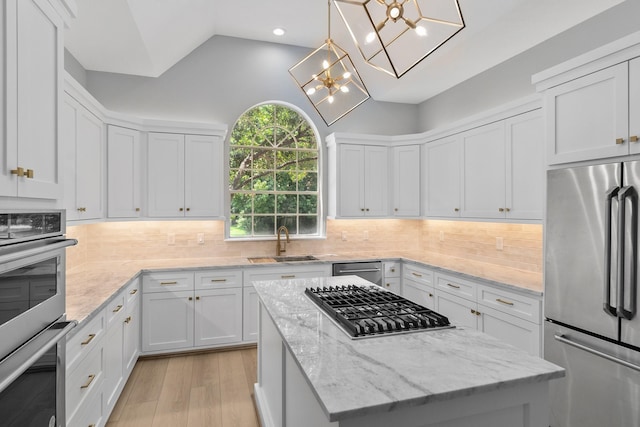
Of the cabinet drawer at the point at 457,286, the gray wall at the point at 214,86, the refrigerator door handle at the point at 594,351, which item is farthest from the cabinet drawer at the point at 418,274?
the gray wall at the point at 214,86

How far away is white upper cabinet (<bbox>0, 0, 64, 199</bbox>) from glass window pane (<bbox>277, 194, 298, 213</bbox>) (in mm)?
3135

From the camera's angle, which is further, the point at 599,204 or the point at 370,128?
the point at 370,128

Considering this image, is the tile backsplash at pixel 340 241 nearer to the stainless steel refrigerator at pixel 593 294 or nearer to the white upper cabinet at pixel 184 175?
the white upper cabinet at pixel 184 175

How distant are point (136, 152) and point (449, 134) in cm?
345

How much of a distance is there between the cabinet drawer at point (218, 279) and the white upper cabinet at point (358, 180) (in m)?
1.46

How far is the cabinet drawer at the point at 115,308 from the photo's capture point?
2434mm

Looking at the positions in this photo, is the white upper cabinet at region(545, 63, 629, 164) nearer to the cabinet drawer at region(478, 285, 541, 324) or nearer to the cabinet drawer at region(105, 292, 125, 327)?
the cabinet drawer at region(478, 285, 541, 324)

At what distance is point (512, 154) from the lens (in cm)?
321

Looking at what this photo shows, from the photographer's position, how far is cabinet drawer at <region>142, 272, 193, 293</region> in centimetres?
350

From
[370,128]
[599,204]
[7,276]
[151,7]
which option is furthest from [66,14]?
[370,128]

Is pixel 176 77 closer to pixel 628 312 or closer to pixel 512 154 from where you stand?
pixel 512 154

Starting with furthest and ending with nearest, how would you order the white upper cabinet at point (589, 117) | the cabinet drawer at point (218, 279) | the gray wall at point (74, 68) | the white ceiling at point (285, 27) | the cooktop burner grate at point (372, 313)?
the cabinet drawer at point (218, 279) < the gray wall at point (74, 68) < the white ceiling at point (285, 27) < the white upper cabinet at point (589, 117) < the cooktop burner grate at point (372, 313)

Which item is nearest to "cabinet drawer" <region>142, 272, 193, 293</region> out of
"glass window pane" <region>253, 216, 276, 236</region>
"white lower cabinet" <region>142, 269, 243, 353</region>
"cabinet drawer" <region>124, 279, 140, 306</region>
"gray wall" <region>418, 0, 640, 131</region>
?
"white lower cabinet" <region>142, 269, 243, 353</region>

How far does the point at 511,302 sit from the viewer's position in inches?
109
